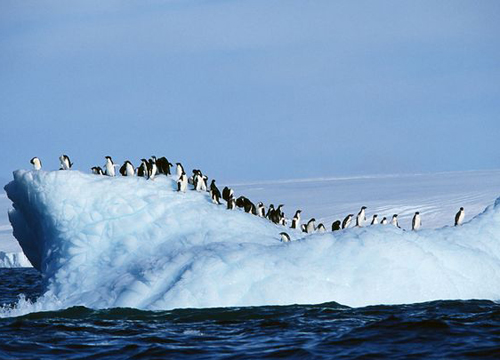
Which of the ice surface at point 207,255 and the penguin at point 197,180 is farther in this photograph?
the penguin at point 197,180

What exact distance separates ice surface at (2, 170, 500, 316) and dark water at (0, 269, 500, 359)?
1.29ft

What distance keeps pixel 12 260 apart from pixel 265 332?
33006 mm

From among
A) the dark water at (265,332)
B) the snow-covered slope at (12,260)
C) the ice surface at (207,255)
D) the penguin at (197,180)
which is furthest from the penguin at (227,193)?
the snow-covered slope at (12,260)

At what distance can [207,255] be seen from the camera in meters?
15.7

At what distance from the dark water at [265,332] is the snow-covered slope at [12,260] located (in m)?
28.9

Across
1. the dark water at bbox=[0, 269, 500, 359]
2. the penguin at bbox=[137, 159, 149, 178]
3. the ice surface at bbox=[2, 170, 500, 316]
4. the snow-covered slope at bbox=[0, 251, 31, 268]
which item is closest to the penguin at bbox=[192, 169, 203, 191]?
the penguin at bbox=[137, 159, 149, 178]

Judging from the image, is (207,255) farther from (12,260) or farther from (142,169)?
(12,260)

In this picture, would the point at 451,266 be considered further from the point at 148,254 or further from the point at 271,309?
the point at 148,254

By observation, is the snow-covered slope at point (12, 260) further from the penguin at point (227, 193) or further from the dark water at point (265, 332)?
the dark water at point (265, 332)

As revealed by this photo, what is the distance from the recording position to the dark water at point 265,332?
37.9 feet

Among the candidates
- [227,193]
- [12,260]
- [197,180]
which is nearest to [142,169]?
[197,180]

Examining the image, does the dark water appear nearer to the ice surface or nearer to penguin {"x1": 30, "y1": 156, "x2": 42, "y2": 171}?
the ice surface

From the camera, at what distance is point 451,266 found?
1612 centimetres

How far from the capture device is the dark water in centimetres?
1155
